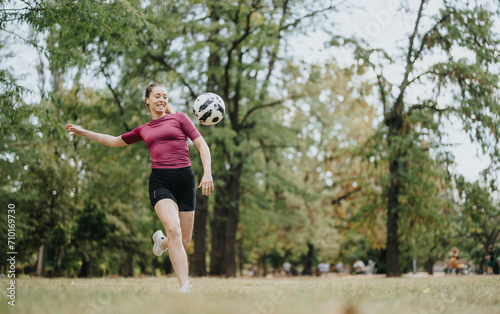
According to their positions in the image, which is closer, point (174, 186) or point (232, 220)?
point (174, 186)

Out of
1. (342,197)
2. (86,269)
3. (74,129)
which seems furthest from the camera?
(342,197)

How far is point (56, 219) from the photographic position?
17875mm

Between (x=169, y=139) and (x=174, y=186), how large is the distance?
527mm

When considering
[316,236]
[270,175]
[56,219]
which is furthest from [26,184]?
[316,236]

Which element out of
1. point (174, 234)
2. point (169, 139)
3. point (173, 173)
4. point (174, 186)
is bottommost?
point (174, 234)

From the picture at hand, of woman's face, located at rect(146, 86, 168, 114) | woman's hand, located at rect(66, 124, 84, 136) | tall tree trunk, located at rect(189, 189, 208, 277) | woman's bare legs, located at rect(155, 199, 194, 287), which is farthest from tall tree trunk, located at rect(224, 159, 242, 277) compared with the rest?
woman's bare legs, located at rect(155, 199, 194, 287)

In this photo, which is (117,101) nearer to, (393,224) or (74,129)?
(393,224)

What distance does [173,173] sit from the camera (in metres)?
5.16

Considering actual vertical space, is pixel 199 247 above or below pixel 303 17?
below

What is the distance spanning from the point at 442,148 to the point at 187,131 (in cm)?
1219

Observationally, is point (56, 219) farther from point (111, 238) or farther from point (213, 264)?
point (213, 264)

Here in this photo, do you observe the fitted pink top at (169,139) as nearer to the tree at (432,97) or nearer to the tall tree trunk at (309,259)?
the tree at (432,97)

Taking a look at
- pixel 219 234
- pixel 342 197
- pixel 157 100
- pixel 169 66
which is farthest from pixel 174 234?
pixel 342 197

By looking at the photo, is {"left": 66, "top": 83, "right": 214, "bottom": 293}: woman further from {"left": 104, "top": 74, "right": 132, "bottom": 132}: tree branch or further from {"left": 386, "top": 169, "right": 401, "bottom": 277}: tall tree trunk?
{"left": 386, "top": 169, "right": 401, "bottom": 277}: tall tree trunk
